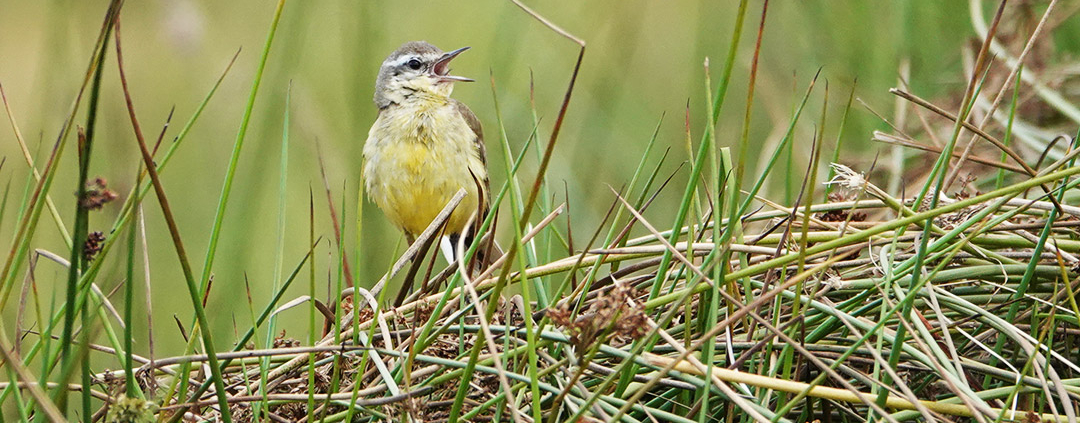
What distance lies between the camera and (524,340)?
1746 millimetres

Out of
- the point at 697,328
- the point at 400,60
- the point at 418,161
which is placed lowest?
the point at 418,161

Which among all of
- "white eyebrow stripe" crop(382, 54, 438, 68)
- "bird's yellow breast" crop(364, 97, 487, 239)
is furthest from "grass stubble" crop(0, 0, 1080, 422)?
"white eyebrow stripe" crop(382, 54, 438, 68)

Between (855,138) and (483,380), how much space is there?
303 centimetres

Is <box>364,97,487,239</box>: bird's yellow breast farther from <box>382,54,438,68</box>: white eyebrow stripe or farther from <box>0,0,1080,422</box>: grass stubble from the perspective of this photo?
<box>0,0,1080,422</box>: grass stubble

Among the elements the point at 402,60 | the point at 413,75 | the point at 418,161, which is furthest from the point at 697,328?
the point at 402,60

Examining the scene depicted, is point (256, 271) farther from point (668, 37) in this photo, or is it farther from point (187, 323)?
point (668, 37)

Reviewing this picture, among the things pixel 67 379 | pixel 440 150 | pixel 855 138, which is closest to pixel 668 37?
pixel 855 138

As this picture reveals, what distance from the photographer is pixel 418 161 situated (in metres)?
3.69

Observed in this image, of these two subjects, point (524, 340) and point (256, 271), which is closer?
point (524, 340)

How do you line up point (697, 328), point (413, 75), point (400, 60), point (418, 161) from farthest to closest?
point (400, 60)
point (413, 75)
point (418, 161)
point (697, 328)

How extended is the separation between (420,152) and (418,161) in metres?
0.03

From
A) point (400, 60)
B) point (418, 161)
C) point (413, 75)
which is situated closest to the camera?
point (418, 161)

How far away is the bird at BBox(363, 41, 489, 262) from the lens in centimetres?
370

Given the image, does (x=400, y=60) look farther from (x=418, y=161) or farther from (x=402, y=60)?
(x=418, y=161)
